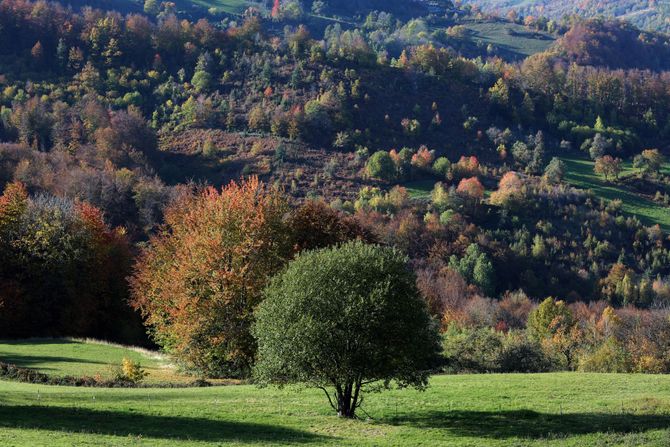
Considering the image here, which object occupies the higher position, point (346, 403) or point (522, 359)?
point (346, 403)

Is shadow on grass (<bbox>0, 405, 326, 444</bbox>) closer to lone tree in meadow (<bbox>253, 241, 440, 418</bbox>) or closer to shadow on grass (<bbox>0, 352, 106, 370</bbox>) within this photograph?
lone tree in meadow (<bbox>253, 241, 440, 418</bbox>)

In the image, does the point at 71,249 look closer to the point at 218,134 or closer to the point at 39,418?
the point at 39,418

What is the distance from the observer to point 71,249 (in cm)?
7006

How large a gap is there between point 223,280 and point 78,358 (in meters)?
11.4

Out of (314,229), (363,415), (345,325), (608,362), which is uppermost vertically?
(345,325)

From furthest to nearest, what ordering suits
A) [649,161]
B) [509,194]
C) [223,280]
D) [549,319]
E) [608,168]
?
1. [649,161]
2. [608,168]
3. [509,194]
4. [549,319]
5. [223,280]

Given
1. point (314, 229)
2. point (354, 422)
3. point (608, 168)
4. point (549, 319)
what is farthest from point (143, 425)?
point (608, 168)

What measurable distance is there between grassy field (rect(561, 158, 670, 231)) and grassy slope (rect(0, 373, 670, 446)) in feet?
428

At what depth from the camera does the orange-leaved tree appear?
47719mm

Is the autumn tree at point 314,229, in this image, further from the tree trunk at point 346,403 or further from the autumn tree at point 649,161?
the autumn tree at point 649,161

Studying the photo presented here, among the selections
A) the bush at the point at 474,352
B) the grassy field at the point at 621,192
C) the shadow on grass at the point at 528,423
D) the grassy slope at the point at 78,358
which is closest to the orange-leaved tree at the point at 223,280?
the grassy slope at the point at 78,358

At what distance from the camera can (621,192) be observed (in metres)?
175

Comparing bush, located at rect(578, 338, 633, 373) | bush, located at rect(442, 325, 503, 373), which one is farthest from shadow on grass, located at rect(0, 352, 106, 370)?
bush, located at rect(578, 338, 633, 373)

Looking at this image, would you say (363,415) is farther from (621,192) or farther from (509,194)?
(621,192)
